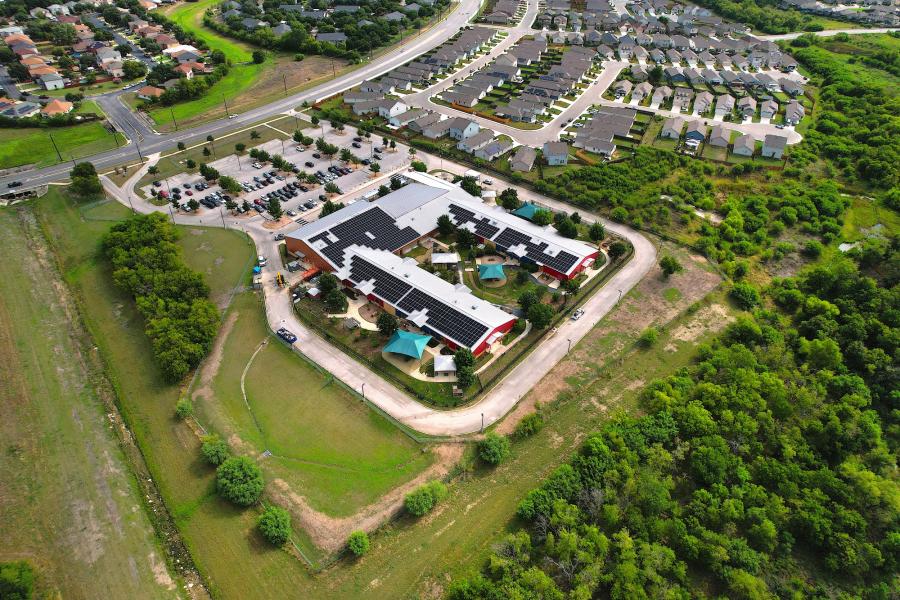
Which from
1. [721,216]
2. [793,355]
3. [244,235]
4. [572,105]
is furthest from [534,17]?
[793,355]

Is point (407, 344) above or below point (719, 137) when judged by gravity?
below

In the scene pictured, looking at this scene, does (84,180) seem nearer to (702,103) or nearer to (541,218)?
(541,218)

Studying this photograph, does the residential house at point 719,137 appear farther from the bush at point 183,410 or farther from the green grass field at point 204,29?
the green grass field at point 204,29

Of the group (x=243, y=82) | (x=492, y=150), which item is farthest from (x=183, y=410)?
(x=243, y=82)

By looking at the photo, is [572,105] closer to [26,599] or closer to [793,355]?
[793,355]

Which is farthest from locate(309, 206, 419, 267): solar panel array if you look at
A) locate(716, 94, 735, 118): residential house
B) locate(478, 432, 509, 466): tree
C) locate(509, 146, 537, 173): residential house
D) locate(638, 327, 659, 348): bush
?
locate(716, 94, 735, 118): residential house

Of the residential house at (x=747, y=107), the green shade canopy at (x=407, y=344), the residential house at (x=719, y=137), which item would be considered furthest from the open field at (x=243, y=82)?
the residential house at (x=747, y=107)
